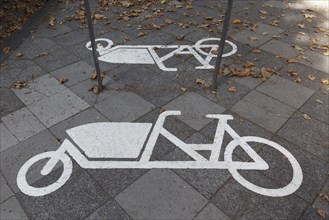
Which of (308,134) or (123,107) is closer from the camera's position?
(308,134)

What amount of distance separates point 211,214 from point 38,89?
3.32 meters

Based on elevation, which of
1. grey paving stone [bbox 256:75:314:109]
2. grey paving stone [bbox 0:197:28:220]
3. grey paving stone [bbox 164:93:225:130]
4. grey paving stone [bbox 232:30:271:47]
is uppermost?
grey paving stone [bbox 0:197:28:220]

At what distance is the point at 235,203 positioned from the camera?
2920mm

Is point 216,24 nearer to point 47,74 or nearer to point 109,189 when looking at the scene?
point 47,74

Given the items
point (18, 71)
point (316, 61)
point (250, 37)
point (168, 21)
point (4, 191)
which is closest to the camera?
point (4, 191)

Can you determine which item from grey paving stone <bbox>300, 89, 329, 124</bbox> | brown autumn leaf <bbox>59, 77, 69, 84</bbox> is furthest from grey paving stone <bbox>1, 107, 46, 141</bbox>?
grey paving stone <bbox>300, 89, 329, 124</bbox>

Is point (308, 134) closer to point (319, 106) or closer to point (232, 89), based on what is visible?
point (319, 106)

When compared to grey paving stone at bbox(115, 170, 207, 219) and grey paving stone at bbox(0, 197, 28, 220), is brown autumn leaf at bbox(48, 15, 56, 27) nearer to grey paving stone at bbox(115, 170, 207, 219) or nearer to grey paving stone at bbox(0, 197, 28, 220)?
grey paving stone at bbox(0, 197, 28, 220)

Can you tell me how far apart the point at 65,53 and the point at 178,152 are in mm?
3356

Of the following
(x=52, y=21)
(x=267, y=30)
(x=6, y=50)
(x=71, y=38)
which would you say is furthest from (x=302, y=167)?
(x=52, y=21)

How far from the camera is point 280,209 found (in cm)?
288

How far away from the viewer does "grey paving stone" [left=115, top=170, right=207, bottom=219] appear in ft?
9.30

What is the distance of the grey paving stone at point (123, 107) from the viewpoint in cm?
401

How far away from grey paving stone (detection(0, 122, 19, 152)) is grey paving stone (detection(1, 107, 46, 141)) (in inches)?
1.7
